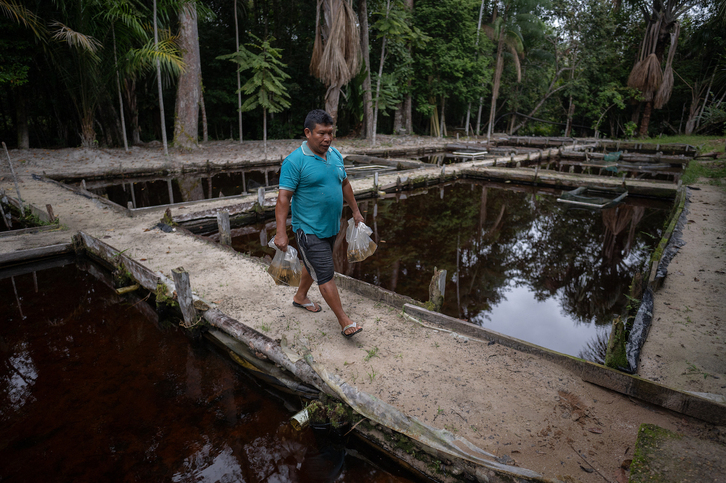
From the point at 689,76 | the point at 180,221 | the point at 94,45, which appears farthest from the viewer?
the point at 689,76

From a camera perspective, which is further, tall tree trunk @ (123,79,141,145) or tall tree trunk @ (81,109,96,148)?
tall tree trunk @ (123,79,141,145)

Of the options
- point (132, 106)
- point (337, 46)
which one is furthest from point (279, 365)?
point (132, 106)

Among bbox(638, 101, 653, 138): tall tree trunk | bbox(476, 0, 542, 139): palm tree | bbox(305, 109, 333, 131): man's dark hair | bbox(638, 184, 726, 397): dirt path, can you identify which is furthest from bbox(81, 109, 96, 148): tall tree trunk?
bbox(638, 101, 653, 138): tall tree trunk

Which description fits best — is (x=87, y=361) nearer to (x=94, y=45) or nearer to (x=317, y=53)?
(x=94, y=45)

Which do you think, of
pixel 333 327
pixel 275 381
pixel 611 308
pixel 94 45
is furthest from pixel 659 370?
pixel 94 45

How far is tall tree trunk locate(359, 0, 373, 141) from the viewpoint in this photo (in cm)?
1852

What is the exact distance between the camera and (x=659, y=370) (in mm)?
3463

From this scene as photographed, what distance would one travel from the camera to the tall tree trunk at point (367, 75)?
18.5 m

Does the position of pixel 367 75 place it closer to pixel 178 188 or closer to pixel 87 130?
pixel 178 188

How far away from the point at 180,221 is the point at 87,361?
4.06 meters

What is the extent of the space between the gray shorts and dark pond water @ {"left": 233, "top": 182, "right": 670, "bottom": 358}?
2.49 metres

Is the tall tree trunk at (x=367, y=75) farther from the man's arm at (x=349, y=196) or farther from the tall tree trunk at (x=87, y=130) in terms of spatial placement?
the man's arm at (x=349, y=196)

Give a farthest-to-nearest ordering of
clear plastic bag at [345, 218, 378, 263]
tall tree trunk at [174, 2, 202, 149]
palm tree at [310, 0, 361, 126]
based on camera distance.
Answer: tall tree trunk at [174, 2, 202, 149]
palm tree at [310, 0, 361, 126]
clear plastic bag at [345, 218, 378, 263]

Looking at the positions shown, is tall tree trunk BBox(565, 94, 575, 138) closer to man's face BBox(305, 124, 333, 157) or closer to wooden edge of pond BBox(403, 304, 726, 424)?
wooden edge of pond BBox(403, 304, 726, 424)
